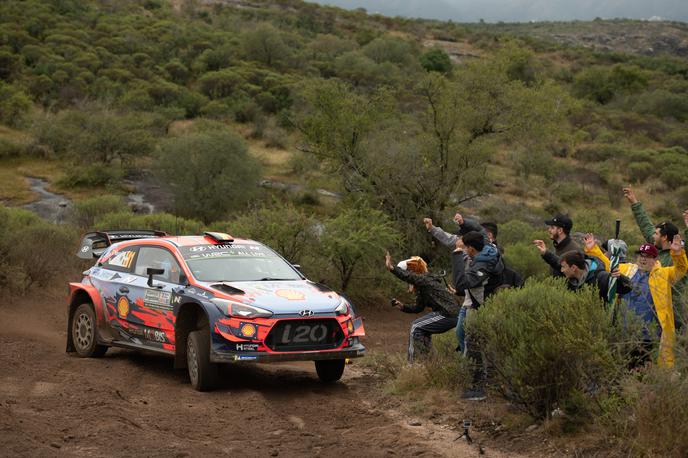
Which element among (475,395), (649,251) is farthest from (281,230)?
(649,251)

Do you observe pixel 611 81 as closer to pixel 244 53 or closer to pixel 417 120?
pixel 244 53

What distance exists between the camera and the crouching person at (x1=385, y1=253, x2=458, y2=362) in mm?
10109

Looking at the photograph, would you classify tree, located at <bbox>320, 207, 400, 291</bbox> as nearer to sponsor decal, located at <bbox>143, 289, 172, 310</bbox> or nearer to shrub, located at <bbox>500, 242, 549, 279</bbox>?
shrub, located at <bbox>500, 242, 549, 279</bbox>

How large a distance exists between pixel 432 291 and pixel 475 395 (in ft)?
6.11

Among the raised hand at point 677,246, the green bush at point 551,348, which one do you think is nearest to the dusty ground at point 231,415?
the green bush at point 551,348

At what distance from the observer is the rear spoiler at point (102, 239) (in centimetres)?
1275

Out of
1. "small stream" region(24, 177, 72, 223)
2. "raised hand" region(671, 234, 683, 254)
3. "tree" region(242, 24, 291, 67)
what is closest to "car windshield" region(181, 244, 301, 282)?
"raised hand" region(671, 234, 683, 254)

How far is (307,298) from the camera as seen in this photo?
31.6 ft

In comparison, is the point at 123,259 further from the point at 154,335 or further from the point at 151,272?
the point at 154,335

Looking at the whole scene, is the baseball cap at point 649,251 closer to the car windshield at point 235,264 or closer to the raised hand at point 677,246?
the raised hand at point 677,246

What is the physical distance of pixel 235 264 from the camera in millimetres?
10516

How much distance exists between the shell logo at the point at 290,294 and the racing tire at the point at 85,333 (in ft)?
9.98

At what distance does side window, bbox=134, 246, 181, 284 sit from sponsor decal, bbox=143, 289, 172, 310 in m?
0.17

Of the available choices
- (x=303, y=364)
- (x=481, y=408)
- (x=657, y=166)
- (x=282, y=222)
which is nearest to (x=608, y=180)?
(x=657, y=166)
